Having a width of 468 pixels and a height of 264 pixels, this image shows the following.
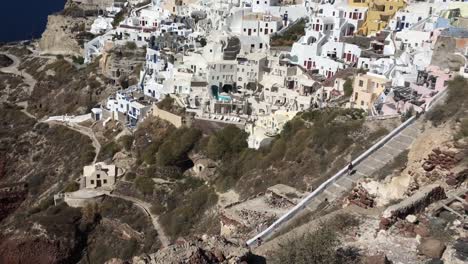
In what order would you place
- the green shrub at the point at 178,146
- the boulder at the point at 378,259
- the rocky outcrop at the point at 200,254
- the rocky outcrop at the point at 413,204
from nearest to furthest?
the rocky outcrop at the point at 200,254, the boulder at the point at 378,259, the rocky outcrop at the point at 413,204, the green shrub at the point at 178,146

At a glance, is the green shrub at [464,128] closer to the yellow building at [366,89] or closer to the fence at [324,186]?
the fence at [324,186]

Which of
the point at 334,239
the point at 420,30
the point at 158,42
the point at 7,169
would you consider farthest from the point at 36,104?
the point at 334,239

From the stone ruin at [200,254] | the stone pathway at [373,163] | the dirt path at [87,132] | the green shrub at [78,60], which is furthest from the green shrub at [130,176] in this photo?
the green shrub at [78,60]

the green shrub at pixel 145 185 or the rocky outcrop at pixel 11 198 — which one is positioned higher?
the green shrub at pixel 145 185

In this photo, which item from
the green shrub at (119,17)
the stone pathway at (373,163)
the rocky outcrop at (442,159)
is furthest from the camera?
the green shrub at (119,17)

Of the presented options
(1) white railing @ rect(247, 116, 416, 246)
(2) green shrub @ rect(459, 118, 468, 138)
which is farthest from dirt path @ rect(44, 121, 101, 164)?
(2) green shrub @ rect(459, 118, 468, 138)

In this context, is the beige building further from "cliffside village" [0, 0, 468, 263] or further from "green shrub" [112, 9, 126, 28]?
"green shrub" [112, 9, 126, 28]

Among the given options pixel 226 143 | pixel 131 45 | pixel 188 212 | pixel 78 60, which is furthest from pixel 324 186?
pixel 78 60

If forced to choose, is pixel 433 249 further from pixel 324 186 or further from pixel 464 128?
pixel 324 186
